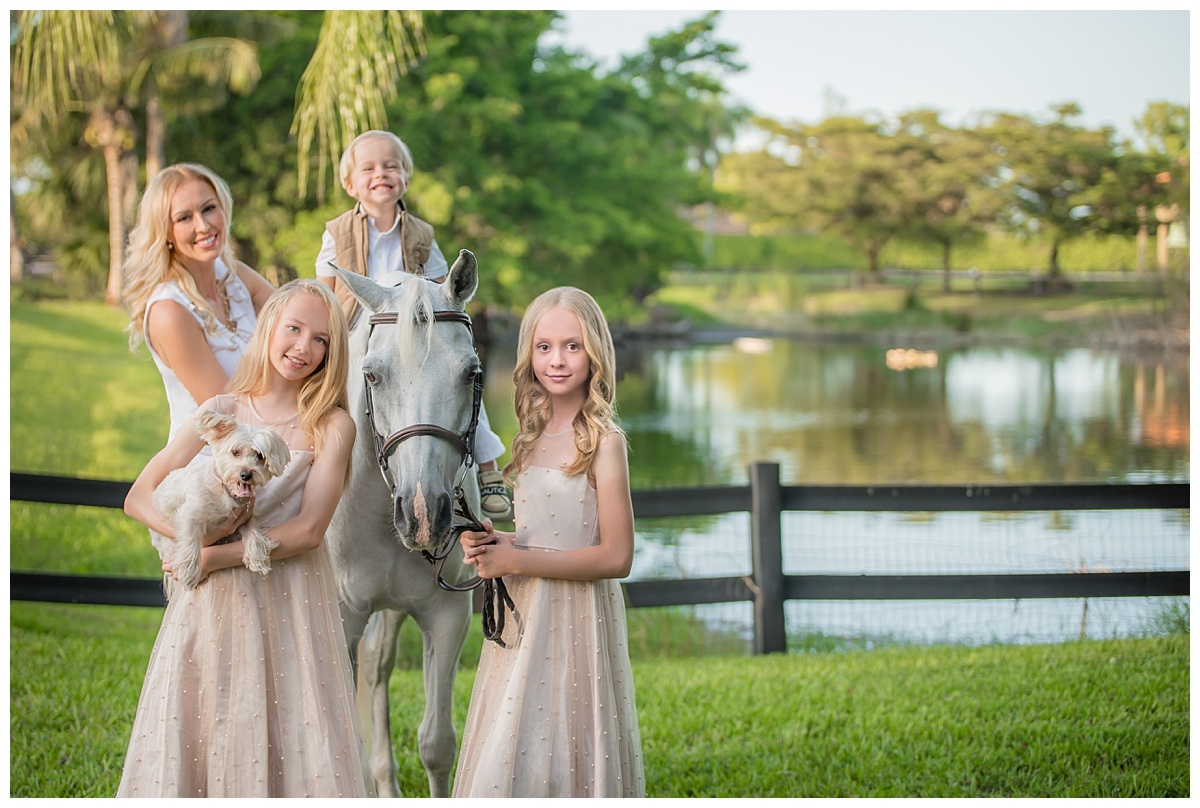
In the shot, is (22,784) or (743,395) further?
(743,395)

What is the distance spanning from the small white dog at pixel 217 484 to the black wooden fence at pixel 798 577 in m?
2.88

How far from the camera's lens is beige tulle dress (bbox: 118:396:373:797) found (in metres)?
2.28

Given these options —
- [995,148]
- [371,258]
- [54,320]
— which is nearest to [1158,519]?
[371,258]

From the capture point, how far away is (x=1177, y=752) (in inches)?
145

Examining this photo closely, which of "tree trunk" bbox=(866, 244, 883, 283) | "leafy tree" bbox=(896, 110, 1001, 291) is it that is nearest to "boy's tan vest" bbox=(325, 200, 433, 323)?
"leafy tree" bbox=(896, 110, 1001, 291)

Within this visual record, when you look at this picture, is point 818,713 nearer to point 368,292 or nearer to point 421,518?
point 421,518

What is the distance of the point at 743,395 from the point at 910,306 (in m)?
18.6

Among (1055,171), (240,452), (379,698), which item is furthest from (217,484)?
(1055,171)

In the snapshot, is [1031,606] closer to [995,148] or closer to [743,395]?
[743,395]

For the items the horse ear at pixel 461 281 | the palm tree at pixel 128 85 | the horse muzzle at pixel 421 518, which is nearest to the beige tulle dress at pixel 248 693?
the horse muzzle at pixel 421 518

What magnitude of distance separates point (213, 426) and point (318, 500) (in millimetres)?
291

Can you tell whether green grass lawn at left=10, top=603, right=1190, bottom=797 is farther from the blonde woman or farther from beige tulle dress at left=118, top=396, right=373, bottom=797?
the blonde woman

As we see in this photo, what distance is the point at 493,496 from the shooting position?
2.79 meters

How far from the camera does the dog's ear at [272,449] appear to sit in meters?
2.10
